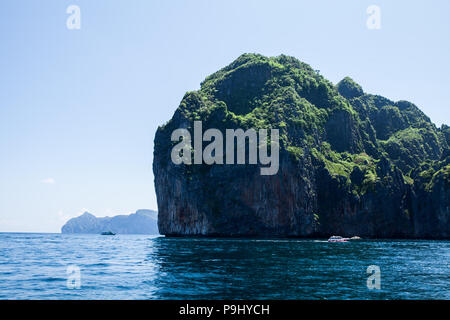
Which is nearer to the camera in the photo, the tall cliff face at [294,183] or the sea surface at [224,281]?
the sea surface at [224,281]

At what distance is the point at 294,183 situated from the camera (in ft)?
414

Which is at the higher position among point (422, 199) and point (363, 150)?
point (363, 150)

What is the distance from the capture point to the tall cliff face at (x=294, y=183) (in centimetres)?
12556

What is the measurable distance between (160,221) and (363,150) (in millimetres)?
93762

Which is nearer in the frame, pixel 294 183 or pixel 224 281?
pixel 224 281

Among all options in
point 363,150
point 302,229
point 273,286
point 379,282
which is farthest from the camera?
point 363,150

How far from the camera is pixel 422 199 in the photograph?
142 m

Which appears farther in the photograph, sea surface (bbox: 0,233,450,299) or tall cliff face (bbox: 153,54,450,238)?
tall cliff face (bbox: 153,54,450,238)

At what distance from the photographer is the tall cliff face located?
412 feet

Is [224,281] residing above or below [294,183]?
below
